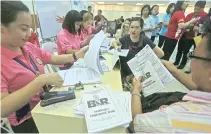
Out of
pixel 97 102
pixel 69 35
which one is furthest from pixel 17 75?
pixel 69 35

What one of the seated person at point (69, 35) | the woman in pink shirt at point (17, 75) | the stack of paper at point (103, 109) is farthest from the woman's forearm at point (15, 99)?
the seated person at point (69, 35)

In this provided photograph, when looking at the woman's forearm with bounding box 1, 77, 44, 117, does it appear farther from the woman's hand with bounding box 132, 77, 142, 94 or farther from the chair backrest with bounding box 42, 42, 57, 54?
the chair backrest with bounding box 42, 42, 57, 54

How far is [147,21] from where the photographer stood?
142 inches


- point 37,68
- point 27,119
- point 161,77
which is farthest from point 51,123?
point 161,77

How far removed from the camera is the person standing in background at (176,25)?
2.87 meters

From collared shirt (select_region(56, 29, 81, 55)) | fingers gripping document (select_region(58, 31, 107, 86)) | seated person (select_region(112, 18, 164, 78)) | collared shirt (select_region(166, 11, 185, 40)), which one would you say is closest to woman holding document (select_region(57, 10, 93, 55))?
collared shirt (select_region(56, 29, 81, 55))

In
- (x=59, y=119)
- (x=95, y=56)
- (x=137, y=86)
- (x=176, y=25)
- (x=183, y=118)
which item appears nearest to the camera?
(x=183, y=118)

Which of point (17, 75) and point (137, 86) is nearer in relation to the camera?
point (17, 75)

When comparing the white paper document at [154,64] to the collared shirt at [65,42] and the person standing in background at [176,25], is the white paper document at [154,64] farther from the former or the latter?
the person standing in background at [176,25]

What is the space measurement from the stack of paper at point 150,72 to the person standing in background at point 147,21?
2.40 metres

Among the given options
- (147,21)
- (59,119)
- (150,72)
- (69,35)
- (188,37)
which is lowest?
(59,119)

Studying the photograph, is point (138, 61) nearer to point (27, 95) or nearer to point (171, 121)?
point (171, 121)

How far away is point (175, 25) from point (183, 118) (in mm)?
2694

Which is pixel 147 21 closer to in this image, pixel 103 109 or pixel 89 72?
pixel 89 72
